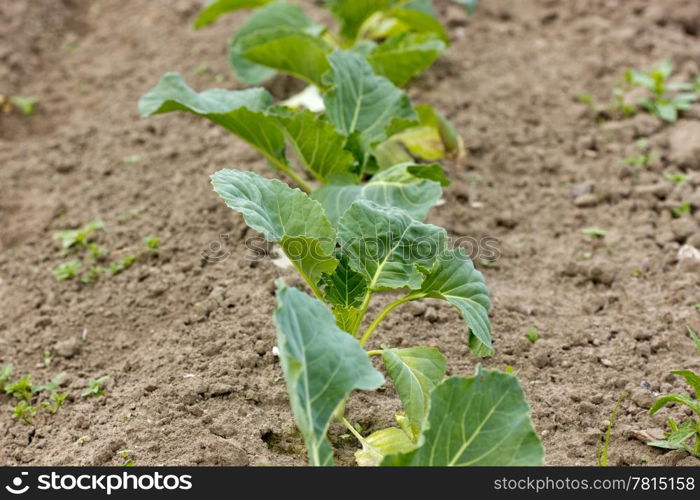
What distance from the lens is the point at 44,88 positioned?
4887 mm

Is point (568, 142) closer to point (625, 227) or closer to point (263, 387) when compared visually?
point (625, 227)

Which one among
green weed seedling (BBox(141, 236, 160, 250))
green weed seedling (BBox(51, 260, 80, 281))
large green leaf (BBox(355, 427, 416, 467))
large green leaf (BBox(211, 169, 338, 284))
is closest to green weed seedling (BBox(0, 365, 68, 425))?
green weed seedling (BBox(51, 260, 80, 281))

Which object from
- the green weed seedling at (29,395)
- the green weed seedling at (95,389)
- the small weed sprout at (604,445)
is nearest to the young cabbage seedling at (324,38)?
the green weed seedling at (95,389)

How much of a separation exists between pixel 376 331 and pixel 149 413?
2.67 ft

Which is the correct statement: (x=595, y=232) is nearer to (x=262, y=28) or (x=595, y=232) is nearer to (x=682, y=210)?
(x=682, y=210)

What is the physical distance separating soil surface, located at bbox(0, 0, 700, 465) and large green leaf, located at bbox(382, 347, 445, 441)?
0.79ft

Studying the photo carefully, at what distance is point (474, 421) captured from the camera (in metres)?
2.01

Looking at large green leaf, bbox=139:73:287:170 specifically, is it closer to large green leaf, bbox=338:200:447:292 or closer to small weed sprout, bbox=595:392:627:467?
large green leaf, bbox=338:200:447:292

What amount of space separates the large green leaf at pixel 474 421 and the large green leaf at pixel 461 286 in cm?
45
